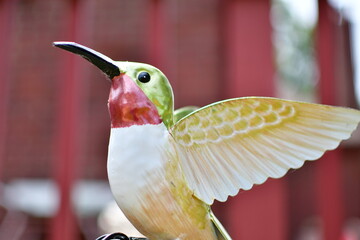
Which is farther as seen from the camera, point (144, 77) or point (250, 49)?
point (250, 49)

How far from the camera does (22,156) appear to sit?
7.13 feet

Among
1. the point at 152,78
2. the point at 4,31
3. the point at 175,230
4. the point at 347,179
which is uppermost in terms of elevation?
the point at 4,31

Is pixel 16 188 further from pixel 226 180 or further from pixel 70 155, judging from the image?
pixel 226 180

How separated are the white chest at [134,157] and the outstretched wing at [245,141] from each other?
0.8 inches

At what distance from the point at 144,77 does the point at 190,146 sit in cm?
7

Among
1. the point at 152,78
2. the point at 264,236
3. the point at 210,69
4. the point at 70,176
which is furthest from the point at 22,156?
the point at 152,78

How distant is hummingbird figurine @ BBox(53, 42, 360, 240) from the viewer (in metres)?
0.34

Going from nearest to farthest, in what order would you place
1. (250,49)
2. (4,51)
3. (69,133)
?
(69,133)
(4,51)
(250,49)

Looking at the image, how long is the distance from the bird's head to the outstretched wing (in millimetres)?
23

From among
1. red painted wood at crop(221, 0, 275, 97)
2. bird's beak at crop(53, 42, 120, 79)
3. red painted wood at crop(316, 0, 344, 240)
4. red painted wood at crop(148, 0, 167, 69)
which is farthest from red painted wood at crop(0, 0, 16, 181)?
bird's beak at crop(53, 42, 120, 79)

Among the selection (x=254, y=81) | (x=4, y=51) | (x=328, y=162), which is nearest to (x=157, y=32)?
(x=254, y=81)

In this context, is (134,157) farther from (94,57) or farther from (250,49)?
(250,49)

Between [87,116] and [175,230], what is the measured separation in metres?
1.89

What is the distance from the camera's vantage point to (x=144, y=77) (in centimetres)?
36
